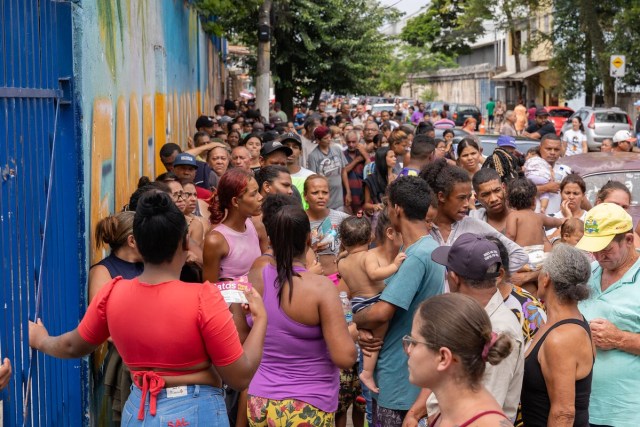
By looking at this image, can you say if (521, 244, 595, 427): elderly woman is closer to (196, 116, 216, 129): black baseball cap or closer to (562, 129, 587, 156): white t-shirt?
(196, 116, 216, 129): black baseball cap

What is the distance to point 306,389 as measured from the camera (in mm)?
4887

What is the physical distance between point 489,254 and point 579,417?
2.98ft

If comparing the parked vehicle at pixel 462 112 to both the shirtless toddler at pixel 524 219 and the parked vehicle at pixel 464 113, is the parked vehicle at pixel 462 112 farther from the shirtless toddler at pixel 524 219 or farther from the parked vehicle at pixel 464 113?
the shirtless toddler at pixel 524 219

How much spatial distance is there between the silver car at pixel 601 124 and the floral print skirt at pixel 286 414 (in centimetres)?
3008

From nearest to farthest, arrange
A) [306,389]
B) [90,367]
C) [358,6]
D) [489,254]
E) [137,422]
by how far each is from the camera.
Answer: [137,422]
[489,254]
[306,389]
[90,367]
[358,6]

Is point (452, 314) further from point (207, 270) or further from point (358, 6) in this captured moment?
point (358, 6)

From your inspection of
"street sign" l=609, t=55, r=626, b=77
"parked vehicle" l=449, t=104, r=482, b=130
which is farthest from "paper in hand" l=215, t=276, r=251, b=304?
"parked vehicle" l=449, t=104, r=482, b=130

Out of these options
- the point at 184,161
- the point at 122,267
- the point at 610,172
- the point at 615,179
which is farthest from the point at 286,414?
the point at 610,172

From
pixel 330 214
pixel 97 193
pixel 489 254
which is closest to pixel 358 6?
pixel 330 214

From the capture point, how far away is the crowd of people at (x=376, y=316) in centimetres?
388

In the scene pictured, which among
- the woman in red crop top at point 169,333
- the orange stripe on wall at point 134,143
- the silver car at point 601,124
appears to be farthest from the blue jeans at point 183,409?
the silver car at point 601,124

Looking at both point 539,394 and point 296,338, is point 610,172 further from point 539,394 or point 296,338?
point 296,338

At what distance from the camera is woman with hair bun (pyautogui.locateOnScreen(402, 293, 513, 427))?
10.8 feet

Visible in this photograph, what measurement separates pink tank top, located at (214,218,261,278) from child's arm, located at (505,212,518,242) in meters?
2.07
